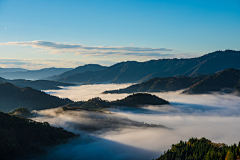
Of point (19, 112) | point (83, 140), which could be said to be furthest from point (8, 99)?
point (83, 140)

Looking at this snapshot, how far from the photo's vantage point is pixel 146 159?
→ 4322cm

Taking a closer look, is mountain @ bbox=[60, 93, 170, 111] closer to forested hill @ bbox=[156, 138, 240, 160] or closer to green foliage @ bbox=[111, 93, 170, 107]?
green foliage @ bbox=[111, 93, 170, 107]


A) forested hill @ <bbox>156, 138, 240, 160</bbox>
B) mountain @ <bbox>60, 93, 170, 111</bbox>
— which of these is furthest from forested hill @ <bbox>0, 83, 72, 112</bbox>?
forested hill @ <bbox>156, 138, 240, 160</bbox>

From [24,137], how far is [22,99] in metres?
136

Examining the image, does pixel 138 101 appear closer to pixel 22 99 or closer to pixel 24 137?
pixel 22 99

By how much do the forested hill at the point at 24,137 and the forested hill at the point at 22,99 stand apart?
370 ft

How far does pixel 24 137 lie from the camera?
44312 millimetres

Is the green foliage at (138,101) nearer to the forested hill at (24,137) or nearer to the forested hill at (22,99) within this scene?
the forested hill at (22,99)

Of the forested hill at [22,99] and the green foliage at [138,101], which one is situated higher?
the green foliage at [138,101]

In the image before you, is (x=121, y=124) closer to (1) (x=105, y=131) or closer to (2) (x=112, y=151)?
(1) (x=105, y=131)

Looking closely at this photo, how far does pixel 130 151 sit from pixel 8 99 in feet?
502

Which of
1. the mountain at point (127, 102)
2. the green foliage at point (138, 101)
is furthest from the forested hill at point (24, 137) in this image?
the green foliage at point (138, 101)

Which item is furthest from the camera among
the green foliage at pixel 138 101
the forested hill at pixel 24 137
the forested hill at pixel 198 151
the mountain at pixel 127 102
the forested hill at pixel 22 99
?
the forested hill at pixel 22 99

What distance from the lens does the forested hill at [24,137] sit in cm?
3909
